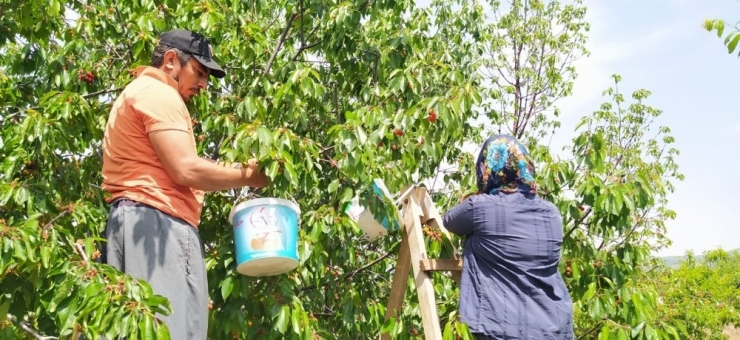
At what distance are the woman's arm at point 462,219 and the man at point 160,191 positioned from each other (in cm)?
90

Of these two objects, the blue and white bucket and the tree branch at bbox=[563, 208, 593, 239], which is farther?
the tree branch at bbox=[563, 208, 593, 239]

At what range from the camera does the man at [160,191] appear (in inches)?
89.0

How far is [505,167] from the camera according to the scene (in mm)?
2863

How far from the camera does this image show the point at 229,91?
14.9 feet

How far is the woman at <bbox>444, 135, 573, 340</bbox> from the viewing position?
8.87 feet

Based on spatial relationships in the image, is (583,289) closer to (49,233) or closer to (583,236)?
(583,236)

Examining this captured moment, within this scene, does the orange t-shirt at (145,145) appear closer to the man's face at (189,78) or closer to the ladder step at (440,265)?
the man's face at (189,78)

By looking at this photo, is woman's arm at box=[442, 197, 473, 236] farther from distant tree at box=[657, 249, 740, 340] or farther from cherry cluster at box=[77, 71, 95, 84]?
distant tree at box=[657, 249, 740, 340]

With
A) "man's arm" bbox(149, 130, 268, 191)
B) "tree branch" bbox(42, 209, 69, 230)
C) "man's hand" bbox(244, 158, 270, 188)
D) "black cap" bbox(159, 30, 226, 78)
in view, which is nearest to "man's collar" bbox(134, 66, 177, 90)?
"black cap" bbox(159, 30, 226, 78)


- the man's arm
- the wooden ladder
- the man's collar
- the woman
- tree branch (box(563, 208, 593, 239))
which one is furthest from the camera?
tree branch (box(563, 208, 593, 239))

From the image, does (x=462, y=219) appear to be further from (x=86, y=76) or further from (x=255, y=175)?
(x=86, y=76)

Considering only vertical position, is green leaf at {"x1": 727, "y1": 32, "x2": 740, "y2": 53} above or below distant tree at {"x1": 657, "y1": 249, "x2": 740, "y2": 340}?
above

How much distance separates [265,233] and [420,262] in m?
0.77

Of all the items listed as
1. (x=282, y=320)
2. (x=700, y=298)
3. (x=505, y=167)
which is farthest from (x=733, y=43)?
(x=700, y=298)
